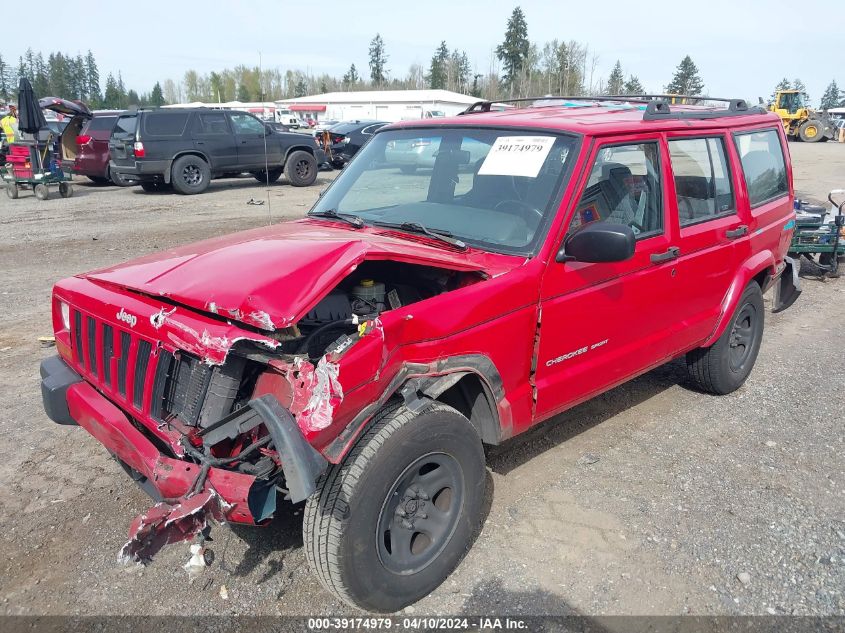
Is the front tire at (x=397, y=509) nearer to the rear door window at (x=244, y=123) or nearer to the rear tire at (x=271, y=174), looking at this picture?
the rear door window at (x=244, y=123)

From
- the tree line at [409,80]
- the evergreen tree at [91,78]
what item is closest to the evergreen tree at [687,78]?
the tree line at [409,80]

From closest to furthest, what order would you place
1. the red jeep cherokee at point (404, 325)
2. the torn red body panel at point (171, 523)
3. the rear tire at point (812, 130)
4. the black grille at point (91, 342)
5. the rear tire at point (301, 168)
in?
the torn red body panel at point (171, 523)
the red jeep cherokee at point (404, 325)
the black grille at point (91, 342)
the rear tire at point (301, 168)
the rear tire at point (812, 130)

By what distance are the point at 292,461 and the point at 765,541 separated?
8.09 feet

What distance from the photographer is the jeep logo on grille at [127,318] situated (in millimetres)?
2736

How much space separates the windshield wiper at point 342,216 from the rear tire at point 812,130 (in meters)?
40.9

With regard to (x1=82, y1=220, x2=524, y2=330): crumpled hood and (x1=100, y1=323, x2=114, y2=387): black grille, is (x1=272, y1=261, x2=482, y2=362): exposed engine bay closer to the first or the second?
(x1=82, y1=220, x2=524, y2=330): crumpled hood

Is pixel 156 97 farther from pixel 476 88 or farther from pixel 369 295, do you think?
pixel 369 295

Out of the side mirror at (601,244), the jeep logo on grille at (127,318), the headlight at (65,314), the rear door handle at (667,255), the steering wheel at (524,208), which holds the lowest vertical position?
the headlight at (65,314)

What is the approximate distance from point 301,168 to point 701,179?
14456mm

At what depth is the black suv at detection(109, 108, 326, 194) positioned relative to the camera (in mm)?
14625

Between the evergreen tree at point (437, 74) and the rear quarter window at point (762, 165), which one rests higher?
the evergreen tree at point (437, 74)

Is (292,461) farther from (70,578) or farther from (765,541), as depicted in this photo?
(765,541)

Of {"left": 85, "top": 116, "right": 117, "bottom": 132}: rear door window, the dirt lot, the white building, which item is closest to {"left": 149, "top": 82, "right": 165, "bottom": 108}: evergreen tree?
the white building

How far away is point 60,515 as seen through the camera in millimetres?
3355
